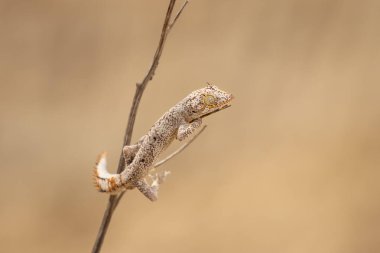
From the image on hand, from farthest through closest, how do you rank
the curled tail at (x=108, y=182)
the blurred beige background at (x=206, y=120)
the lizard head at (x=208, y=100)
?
the blurred beige background at (x=206, y=120) → the curled tail at (x=108, y=182) → the lizard head at (x=208, y=100)

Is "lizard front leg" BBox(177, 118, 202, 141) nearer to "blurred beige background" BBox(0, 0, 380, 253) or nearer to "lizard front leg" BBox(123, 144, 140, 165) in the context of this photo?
"lizard front leg" BBox(123, 144, 140, 165)

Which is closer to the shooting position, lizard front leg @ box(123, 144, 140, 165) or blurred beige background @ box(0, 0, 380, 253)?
lizard front leg @ box(123, 144, 140, 165)

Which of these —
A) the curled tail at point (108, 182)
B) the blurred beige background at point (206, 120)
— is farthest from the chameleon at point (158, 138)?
the blurred beige background at point (206, 120)

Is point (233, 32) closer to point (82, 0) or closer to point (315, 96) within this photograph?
point (315, 96)

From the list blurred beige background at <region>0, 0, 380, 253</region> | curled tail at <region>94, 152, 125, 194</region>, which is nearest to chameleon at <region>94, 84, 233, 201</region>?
curled tail at <region>94, 152, 125, 194</region>

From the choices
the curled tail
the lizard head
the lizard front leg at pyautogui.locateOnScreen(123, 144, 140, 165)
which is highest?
the lizard head

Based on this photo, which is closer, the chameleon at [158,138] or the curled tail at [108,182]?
the chameleon at [158,138]

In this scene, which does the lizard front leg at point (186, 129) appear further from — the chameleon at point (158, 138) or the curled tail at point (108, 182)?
the curled tail at point (108, 182)

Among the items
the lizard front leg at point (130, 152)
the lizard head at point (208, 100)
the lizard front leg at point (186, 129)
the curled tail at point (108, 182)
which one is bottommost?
the curled tail at point (108, 182)
